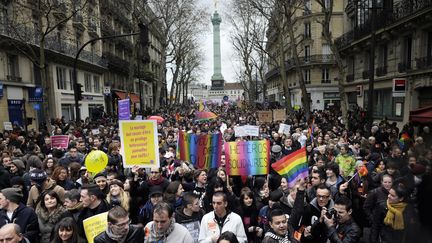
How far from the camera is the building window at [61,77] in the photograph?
25.0 m

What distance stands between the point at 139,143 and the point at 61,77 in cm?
2254

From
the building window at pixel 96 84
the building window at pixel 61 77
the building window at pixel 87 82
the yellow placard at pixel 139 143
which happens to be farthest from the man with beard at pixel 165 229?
the building window at pixel 96 84

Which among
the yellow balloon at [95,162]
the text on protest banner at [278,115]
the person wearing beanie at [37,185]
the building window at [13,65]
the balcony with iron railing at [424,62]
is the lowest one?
the person wearing beanie at [37,185]

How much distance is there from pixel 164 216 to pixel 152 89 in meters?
59.8

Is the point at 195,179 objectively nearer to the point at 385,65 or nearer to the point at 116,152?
the point at 116,152

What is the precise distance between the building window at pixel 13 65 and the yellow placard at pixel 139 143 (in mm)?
17590

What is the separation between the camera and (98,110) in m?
26.6

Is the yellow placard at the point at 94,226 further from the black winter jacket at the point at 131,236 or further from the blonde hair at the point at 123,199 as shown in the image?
the blonde hair at the point at 123,199

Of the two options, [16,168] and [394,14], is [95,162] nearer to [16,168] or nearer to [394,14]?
[16,168]

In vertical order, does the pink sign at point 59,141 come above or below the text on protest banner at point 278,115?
below

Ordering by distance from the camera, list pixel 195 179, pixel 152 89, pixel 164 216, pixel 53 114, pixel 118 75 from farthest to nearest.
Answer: pixel 152 89
pixel 118 75
pixel 53 114
pixel 195 179
pixel 164 216

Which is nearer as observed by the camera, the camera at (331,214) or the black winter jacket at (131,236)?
the black winter jacket at (131,236)

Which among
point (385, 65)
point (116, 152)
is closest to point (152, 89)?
point (385, 65)

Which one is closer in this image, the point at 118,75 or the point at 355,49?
the point at 355,49
